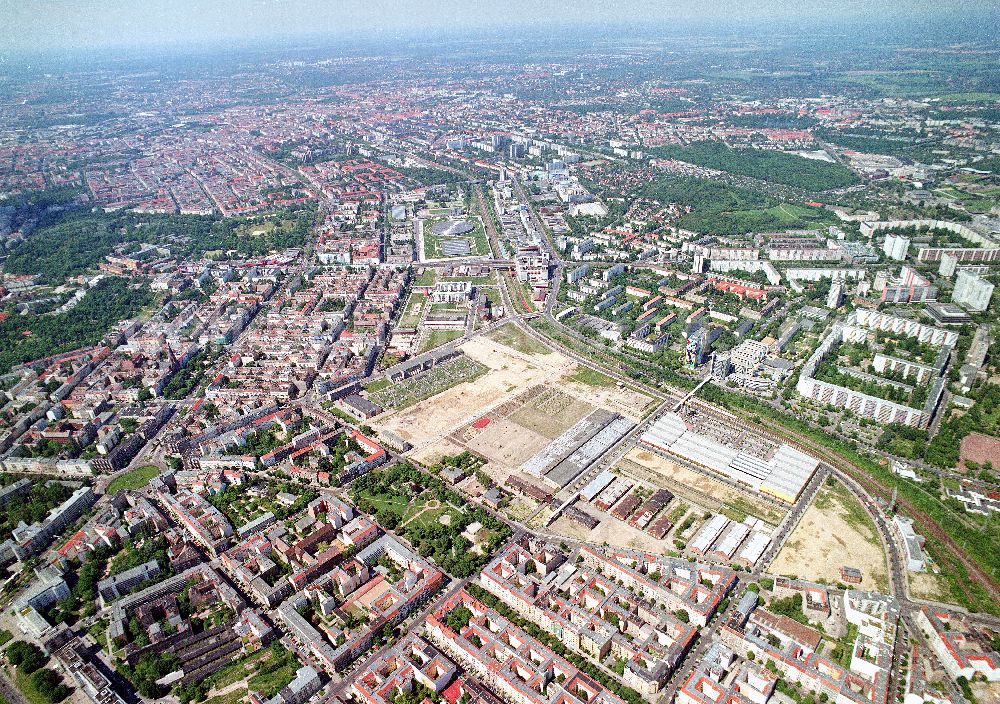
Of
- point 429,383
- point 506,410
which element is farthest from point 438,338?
point 506,410

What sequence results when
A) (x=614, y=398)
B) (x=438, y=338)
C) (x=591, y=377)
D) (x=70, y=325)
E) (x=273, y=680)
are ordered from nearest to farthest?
(x=273, y=680), (x=614, y=398), (x=591, y=377), (x=438, y=338), (x=70, y=325)

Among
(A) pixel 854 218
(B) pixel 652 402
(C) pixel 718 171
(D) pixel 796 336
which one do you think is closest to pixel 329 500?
(B) pixel 652 402

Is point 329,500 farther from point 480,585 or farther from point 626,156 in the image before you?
point 626,156

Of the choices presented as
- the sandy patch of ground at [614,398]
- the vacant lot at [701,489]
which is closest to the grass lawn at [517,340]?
the sandy patch of ground at [614,398]

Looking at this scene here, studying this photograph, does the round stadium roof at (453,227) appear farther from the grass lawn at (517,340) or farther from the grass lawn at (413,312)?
the grass lawn at (517,340)

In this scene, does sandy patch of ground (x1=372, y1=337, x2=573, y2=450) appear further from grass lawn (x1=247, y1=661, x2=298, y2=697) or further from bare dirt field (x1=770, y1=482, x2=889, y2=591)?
bare dirt field (x1=770, y1=482, x2=889, y2=591)

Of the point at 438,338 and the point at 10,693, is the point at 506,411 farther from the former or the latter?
the point at 10,693
